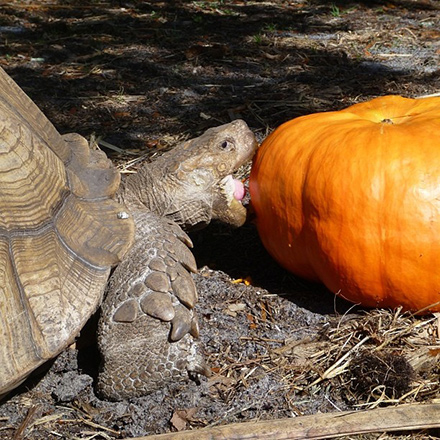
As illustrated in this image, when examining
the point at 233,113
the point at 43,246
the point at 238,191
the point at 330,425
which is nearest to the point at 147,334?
A: the point at 43,246

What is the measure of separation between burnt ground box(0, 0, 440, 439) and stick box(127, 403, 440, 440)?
0.12 metres

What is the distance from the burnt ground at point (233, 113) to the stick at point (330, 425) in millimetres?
118

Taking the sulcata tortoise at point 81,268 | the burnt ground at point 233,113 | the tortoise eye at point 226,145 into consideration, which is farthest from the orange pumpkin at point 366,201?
the sulcata tortoise at point 81,268

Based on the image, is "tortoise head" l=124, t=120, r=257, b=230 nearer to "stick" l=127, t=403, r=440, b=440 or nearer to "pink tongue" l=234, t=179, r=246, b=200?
"pink tongue" l=234, t=179, r=246, b=200

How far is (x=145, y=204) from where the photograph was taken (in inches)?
134

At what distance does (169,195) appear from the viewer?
11.0 feet

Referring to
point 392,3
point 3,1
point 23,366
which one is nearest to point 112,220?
point 23,366

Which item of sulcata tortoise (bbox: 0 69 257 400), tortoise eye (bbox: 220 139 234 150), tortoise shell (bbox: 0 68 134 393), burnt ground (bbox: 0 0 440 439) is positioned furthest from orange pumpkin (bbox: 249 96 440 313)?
tortoise shell (bbox: 0 68 134 393)

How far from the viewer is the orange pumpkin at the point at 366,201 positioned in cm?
281

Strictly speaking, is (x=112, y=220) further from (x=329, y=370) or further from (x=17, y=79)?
(x=17, y=79)

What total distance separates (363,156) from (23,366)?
1.45 meters

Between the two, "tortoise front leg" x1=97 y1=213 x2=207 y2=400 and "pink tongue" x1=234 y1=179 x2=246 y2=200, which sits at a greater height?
"pink tongue" x1=234 y1=179 x2=246 y2=200

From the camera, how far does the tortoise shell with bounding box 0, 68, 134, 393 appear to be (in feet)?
8.27

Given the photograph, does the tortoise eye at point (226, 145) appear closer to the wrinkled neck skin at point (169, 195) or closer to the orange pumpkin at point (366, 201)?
the wrinkled neck skin at point (169, 195)
